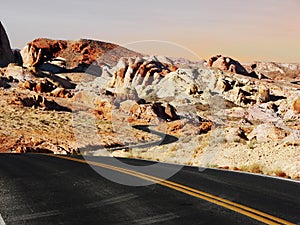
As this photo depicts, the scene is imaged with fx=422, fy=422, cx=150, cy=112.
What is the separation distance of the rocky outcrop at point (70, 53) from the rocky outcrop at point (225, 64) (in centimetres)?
4001

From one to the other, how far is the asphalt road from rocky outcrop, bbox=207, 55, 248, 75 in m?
160

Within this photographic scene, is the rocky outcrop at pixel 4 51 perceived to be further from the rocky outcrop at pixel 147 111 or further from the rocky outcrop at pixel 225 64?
the rocky outcrop at pixel 225 64

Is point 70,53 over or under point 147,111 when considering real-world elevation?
over

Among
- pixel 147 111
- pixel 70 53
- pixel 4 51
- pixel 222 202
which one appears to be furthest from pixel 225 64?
pixel 222 202

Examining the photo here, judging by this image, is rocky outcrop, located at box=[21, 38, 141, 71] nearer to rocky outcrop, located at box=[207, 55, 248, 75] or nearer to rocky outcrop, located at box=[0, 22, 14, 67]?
rocky outcrop, located at box=[0, 22, 14, 67]

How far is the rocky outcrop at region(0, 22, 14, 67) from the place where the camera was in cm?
13641

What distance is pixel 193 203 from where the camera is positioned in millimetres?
8227

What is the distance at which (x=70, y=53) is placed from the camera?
18062 cm

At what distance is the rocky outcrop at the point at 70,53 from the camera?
15862 centimetres

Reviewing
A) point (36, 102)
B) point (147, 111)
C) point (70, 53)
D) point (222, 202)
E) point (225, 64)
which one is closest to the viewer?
point (222, 202)

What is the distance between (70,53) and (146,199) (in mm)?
177411

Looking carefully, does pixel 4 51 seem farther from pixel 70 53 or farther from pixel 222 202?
pixel 222 202

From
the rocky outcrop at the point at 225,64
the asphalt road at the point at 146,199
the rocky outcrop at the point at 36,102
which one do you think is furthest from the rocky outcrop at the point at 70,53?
the asphalt road at the point at 146,199

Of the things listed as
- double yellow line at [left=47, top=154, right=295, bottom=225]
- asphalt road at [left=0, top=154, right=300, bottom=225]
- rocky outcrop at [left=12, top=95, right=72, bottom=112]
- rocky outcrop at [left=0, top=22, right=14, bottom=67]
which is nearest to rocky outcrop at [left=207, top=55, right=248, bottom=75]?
rocky outcrop at [left=0, top=22, right=14, bottom=67]
